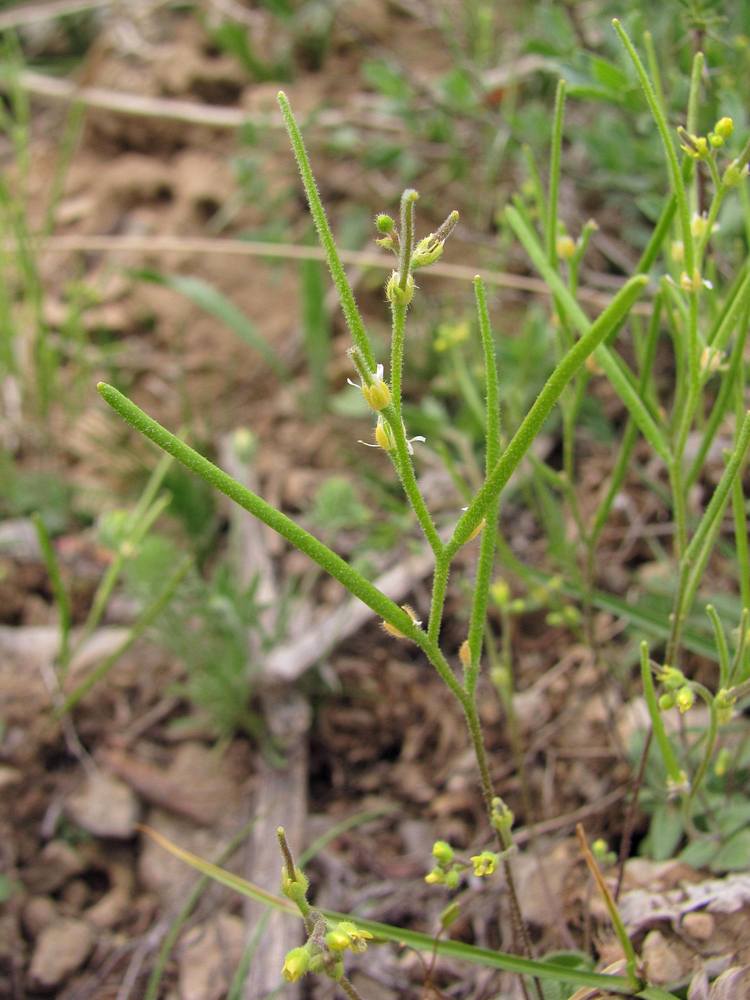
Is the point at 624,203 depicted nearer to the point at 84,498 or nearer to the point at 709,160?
the point at 709,160

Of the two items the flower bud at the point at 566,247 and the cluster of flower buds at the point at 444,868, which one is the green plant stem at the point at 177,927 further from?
the flower bud at the point at 566,247

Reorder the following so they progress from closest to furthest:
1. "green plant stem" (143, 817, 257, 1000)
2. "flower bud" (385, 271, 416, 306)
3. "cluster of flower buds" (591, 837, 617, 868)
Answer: "flower bud" (385, 271, 416, 306) → "cluster of flower buds" (591, 837, 617, 868) → "green plant stem" (143, 817, 257, 1000)

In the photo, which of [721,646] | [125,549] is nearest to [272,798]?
[125,549]

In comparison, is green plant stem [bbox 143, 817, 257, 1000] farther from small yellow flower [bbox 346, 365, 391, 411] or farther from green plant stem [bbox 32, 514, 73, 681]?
small yellow flower [bbox 346, 365, 391, 411]

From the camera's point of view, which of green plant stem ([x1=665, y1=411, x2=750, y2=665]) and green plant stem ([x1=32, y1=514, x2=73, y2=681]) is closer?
green plant stem ([x1=665, y1=411, x2=750, y2=665])

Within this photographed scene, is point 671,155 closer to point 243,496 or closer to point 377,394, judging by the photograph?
point 377,394

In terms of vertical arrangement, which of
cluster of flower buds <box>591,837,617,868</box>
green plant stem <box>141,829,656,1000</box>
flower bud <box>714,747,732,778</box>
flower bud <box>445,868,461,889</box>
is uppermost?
flower bud <box>445,868,461,889</box>

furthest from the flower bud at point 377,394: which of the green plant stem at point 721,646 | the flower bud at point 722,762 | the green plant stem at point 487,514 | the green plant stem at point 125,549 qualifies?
the green plant stem at point 125,549

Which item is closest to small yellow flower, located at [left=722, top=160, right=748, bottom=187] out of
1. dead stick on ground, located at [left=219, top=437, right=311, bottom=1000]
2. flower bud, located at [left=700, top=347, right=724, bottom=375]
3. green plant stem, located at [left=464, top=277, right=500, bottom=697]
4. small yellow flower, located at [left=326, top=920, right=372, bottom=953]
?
flower bud, located at [left=700, top=347, right=724, bottom=375]
